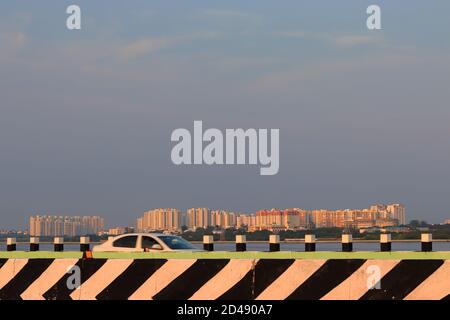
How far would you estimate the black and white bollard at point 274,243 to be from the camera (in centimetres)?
1494

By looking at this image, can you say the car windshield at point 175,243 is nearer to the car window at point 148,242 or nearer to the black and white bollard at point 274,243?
the car window at point 148,242

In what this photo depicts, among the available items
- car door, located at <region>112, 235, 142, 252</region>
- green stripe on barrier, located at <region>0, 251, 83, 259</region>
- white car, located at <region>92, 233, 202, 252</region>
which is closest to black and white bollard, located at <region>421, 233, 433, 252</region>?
green stripe on barrier, located at <region>0, 251, 83, 259</region>

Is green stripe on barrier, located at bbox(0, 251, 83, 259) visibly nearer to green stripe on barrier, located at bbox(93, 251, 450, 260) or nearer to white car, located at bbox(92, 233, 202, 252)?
green stripe on barrier, located at bbox(93, 251, 450, 260)

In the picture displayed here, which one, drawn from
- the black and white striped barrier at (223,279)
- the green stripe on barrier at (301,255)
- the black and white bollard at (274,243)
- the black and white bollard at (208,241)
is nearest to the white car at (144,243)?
the black and white bollard at (208,241)

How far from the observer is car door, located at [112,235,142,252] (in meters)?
25.0

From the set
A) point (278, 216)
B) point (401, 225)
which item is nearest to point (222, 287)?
point (278, 216)

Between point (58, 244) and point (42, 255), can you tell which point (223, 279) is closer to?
point (42, 255)
